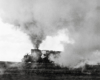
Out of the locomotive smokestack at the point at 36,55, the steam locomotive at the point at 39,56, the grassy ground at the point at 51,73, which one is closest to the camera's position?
the grassy ground at the point at 51,73

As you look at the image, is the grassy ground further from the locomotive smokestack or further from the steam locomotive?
the locomotive smokestack

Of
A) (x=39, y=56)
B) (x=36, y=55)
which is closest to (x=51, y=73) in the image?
(x=39, y=56)

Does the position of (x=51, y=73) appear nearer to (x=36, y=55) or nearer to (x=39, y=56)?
(x=39, y=56)

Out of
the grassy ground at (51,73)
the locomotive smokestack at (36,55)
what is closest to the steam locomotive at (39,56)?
the locomotive smokestack at (36,55)

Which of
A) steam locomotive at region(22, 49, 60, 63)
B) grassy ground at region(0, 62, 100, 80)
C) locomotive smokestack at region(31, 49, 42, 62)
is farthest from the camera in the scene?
locomotive smokestack at region(31, 49, 42, 62)

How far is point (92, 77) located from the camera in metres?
35.0

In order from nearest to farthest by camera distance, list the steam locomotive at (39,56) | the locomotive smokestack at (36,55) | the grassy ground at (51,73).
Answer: the grassy ground at (51,73), the steam locomotive at (39,56), the locomotive smokestack at (36,55)

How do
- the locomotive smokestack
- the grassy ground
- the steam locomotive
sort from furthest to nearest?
1. the locomotive smokestack
2. the steam locomotive
3. the grassy ground

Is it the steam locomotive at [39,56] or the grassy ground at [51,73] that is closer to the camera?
the grassy ground at [51,73]

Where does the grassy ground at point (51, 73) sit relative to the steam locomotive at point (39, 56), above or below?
below

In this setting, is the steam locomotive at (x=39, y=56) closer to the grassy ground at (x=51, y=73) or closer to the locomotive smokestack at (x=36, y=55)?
the locomotive smokestack at (x=36, y=55)

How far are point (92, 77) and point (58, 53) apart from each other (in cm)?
606

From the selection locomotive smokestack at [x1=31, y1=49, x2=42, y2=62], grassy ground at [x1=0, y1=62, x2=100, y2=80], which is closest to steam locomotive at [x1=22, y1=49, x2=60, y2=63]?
locomotive smokestack at [x1=31, y1=49, x2=42, y2=62]

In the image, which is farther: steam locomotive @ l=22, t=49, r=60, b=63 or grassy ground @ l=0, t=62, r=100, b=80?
steam locomotive @ l=22, t=49, r=60, b=63
